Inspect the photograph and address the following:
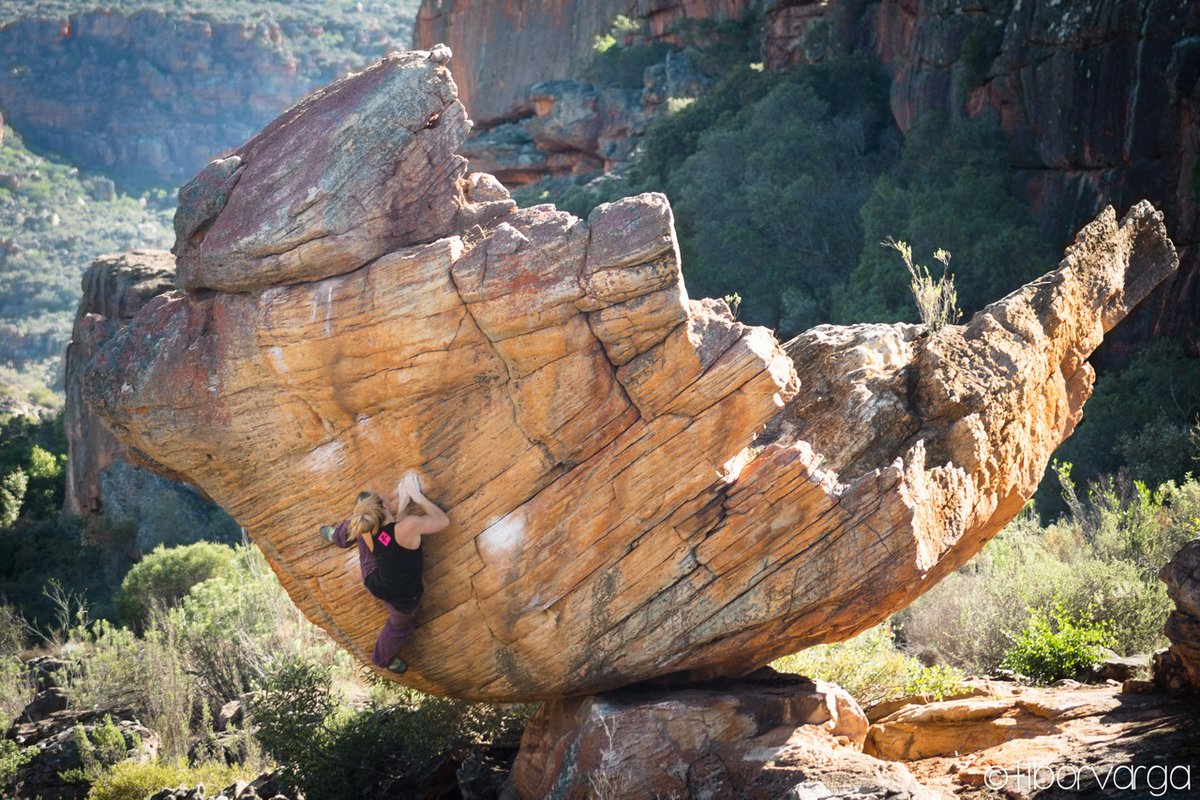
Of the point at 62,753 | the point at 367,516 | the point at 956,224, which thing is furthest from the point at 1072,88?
the point at 62,753

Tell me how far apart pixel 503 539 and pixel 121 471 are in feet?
76.4

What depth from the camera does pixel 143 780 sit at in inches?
460

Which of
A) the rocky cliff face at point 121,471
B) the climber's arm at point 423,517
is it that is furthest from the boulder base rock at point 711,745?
the rocky cliff face at point 121,471

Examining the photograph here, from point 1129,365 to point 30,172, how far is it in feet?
226

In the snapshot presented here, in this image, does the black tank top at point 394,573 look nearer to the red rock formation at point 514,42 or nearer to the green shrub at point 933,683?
the green shrub at point 933,683

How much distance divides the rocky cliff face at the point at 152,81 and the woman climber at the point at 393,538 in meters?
75.7

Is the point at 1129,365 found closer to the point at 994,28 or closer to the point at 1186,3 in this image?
the point at 1186,3

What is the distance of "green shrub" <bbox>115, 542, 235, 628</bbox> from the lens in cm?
2084

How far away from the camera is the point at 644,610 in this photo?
355 inches

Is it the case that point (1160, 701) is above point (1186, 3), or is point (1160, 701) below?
below

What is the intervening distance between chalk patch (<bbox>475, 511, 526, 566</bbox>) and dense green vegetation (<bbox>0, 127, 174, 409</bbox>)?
52.9 m

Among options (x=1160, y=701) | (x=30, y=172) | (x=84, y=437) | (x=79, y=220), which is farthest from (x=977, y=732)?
(x=30, y=172)

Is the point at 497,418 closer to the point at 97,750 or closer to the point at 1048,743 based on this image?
the point at 1048,743

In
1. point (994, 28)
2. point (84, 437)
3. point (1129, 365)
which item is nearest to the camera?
point (1129, 365)
